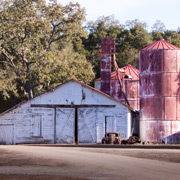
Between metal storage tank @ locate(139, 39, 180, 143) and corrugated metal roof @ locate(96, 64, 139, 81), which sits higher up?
corrugated metal roof @ locate(96, 64, 139, 81)

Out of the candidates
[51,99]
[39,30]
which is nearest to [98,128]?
[51,99]

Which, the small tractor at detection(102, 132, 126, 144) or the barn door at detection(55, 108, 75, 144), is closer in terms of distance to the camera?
the small tractor at detection(102, 132, 126, 144)

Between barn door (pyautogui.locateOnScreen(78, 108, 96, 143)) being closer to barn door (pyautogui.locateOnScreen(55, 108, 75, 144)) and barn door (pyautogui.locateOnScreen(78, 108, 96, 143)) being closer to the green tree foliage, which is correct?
barn door (pyautogui.locateOnScreen(55, 108, 75, 144))

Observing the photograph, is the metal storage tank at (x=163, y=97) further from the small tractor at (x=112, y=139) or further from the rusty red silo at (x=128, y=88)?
the rusty red silo at (x=128, y=88)

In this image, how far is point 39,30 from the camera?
47906mm

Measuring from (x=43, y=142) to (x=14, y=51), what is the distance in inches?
584

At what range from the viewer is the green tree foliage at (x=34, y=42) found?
46.6 meters

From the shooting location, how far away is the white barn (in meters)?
37.3

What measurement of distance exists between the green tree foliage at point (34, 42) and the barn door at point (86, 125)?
9842mm

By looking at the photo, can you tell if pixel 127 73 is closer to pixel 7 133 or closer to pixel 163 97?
pixel 163 97

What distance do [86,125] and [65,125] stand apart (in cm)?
168

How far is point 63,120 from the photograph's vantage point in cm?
3762

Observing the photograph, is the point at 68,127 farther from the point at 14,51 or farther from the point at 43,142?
the point at 14,51

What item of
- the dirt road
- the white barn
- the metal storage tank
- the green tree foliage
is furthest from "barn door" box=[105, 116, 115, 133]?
the dirt road
